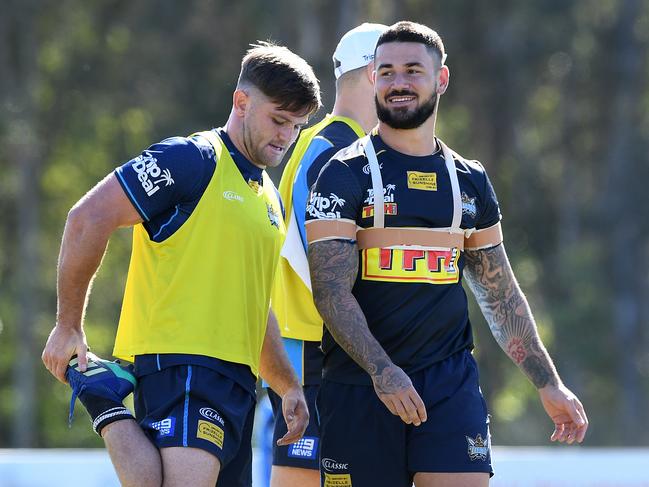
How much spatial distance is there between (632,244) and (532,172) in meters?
2.69

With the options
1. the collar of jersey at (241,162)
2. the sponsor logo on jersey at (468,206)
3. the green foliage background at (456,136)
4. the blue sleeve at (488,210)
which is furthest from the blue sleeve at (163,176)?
the green foliage background at (456,136)

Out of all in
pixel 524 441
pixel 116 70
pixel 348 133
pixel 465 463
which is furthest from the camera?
pixel 524 441

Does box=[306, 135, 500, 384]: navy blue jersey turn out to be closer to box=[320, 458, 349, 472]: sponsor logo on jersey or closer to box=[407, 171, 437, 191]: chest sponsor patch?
box=[407, 171, 437, 191]: chest sponsor patch

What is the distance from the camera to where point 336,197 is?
15.3 feet

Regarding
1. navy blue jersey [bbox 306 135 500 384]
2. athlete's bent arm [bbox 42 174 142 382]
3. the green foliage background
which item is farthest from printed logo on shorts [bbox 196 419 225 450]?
the green foliage background

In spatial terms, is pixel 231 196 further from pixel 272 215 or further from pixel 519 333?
pixel 519 333

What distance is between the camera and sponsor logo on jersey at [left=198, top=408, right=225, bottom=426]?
4.39m

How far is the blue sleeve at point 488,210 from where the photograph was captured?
4.94 m

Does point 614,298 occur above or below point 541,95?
below

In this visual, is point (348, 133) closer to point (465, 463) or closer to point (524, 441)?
point (465, 463)

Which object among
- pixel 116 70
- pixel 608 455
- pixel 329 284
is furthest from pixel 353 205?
pixel 116 70

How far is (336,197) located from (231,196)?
1.27 ft

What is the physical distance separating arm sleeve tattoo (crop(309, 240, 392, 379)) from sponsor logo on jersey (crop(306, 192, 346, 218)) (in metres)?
0.10

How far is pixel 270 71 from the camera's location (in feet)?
15.3
